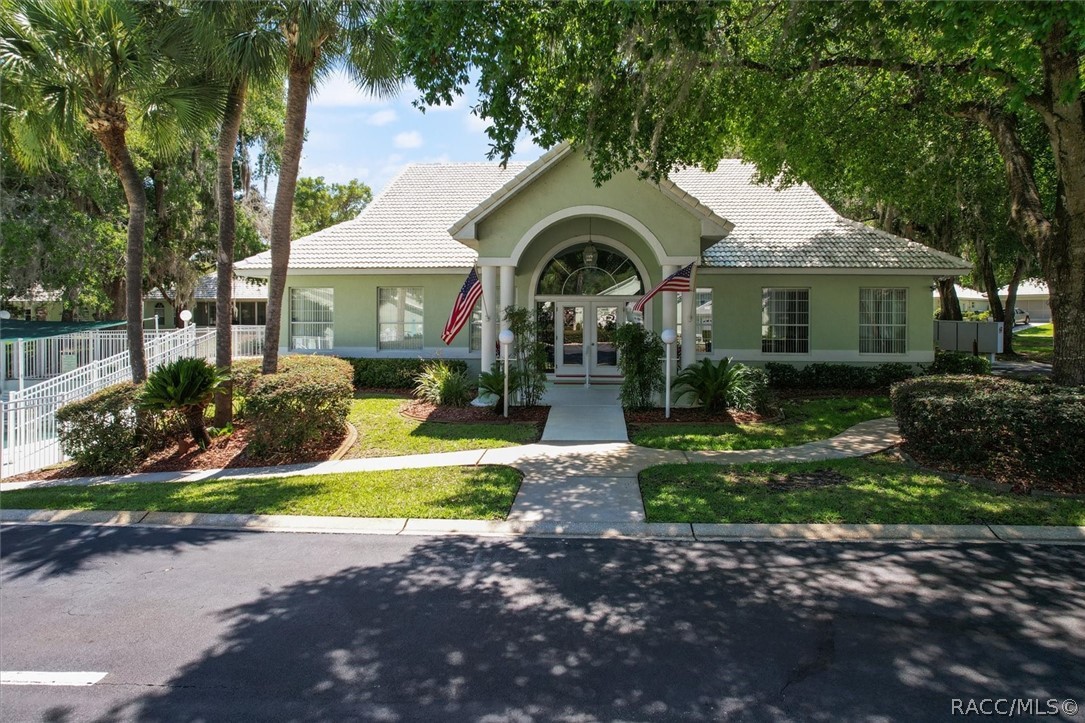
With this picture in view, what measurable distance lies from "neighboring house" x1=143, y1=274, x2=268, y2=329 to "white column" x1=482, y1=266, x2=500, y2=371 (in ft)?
69.0

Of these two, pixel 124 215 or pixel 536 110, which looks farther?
pixel 124 215

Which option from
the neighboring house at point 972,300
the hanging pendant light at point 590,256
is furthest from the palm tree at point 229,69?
the neighboring house at point 972,300

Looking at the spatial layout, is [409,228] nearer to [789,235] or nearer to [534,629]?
[789,235]

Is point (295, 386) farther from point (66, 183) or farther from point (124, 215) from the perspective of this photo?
point (66, 183)

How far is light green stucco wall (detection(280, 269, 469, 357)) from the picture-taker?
19.7 meters

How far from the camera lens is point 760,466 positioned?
10.2 metres

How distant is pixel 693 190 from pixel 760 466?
45.5ft

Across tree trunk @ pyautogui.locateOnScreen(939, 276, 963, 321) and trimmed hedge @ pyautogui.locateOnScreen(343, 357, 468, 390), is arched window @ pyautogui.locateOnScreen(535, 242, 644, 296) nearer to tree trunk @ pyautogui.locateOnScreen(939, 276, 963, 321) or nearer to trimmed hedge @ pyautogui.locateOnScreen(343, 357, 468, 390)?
trimmed hedge @ pyautogui.locateOnScreen(343, 357, 468, 390)

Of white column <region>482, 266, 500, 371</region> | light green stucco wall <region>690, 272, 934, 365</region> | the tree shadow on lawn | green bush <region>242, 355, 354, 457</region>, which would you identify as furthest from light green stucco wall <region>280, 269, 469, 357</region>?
the tree shadow on lawn

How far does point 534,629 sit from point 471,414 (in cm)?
952

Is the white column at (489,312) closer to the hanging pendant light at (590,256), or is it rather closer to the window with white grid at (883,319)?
the hanging pendant light at (590,256)

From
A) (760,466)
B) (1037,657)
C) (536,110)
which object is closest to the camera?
(1037,657)

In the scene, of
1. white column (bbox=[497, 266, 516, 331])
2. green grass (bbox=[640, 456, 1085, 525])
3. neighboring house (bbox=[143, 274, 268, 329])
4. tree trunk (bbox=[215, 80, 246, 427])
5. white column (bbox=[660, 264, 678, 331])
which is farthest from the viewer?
neighboring house (bbox=[143, 274, 268, 329])

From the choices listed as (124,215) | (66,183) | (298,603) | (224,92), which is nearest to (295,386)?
(224,92)
